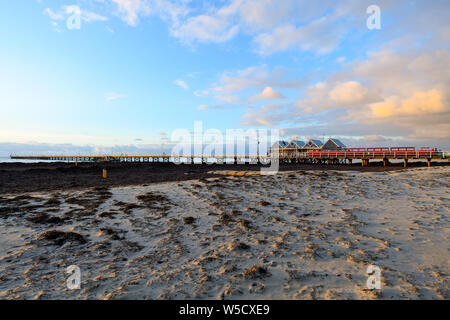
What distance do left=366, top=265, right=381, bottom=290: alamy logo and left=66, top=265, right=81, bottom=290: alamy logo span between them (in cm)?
488

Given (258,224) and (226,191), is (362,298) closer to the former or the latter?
(258,224)

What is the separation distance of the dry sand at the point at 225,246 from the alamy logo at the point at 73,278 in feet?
0.28

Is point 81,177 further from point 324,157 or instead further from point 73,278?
point 324,157

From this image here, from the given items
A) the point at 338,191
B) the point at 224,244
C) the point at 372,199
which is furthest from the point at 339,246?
the point at 338,191

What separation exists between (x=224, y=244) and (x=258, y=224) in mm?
1806

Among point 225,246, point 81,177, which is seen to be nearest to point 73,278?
point 225,246

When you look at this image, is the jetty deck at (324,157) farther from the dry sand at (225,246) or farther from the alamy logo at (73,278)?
the alamy logo at (73,278)

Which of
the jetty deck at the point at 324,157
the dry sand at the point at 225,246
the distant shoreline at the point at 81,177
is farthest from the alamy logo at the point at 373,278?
the jetty deck at the point at 324,157

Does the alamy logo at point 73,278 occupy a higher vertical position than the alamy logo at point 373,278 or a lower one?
higher

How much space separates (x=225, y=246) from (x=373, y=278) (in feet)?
9.96

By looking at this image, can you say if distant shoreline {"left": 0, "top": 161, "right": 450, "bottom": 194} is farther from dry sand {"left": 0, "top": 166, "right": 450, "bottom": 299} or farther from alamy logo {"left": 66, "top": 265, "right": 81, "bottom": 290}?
alamy logo {"left": 66, "top": 265, "right": 81, "bottom": 290}

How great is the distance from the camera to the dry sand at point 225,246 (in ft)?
13.1

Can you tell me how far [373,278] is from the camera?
4230mm
